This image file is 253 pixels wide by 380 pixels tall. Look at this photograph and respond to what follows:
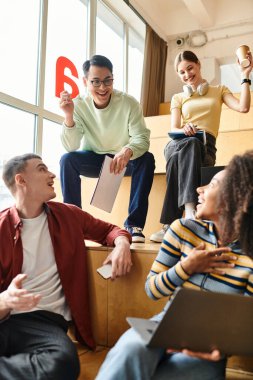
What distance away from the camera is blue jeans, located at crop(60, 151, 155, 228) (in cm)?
213

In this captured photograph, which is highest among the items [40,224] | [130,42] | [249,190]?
[130,42]

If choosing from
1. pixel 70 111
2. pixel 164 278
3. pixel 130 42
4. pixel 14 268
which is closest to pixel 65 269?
pixel 14 268

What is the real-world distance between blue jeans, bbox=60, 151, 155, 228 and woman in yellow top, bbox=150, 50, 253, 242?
0.11 metres

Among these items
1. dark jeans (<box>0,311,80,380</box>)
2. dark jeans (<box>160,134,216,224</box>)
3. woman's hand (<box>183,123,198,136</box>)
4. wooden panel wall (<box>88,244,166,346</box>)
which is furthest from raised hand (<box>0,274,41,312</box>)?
woman's hand (<box>183,123,198,136</box>)

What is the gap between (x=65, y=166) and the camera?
2.23 meters

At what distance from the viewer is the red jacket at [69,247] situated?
1.47m

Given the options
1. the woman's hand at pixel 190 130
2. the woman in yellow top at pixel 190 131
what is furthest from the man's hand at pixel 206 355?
the woman's hand at pixel 190 130

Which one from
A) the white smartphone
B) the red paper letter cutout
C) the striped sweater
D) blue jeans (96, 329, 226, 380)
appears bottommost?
blue jeans (96, 329, 226, 380)

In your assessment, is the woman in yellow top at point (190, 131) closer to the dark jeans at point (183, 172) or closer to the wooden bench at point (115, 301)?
the dark jeans at point (183, 172)

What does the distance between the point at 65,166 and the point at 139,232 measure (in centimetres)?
57

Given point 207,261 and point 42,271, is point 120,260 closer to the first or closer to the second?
point 42,271

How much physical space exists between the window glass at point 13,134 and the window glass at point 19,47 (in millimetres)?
146

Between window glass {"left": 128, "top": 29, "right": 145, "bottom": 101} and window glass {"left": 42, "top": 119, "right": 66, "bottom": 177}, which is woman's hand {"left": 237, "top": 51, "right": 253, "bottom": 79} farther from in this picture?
window glass {"left": 128, "top": 29, "right": 145, "bottom": 101}

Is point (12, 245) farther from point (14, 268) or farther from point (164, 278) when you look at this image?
point (164, 278)
